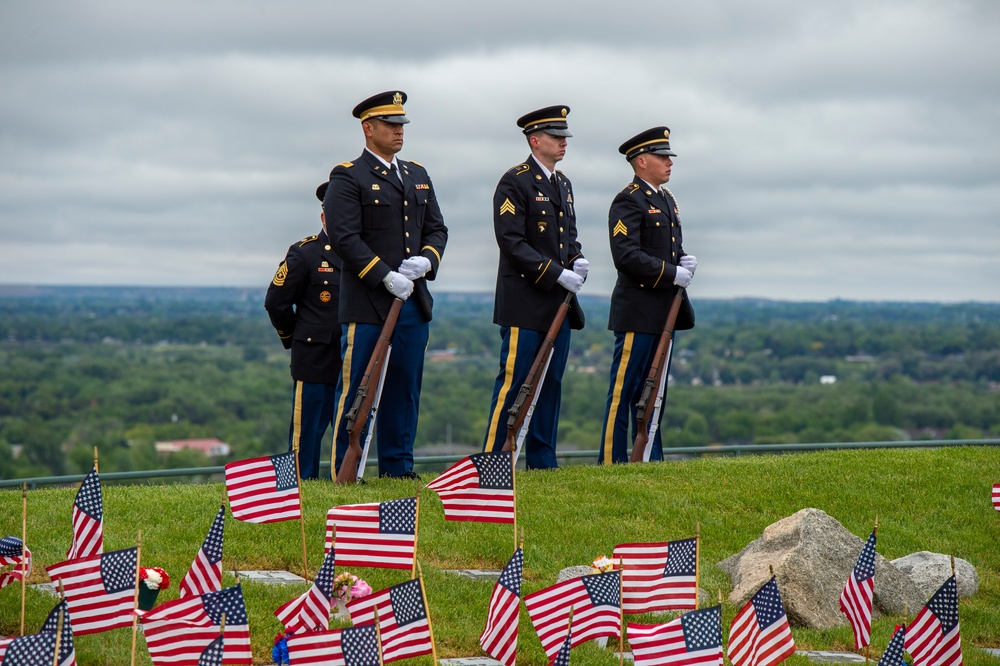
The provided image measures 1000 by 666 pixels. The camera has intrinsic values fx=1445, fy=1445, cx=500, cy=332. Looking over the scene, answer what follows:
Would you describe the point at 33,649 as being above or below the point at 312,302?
below

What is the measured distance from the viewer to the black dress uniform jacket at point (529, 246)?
11016 millimetres

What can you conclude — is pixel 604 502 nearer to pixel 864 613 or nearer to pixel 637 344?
pixel 637 344

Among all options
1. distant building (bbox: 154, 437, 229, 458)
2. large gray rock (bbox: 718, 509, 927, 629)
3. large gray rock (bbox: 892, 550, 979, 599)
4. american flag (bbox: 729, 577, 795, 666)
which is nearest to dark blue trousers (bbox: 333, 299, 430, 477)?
large gray rock (bbox: 718, 509, 927, 629)

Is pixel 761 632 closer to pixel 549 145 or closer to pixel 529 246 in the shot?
pixel 529 246

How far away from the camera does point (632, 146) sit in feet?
40.3

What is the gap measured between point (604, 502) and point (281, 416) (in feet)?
270

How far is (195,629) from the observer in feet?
19.4

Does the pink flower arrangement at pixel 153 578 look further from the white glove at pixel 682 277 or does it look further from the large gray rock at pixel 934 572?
the white glove at pixel 682 277

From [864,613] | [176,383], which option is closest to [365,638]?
[864,613]

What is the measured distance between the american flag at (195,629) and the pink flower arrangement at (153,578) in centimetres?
103

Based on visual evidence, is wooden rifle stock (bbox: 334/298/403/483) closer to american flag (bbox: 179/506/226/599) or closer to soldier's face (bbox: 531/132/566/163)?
soldier's face (bbox: 531/132/566/163)

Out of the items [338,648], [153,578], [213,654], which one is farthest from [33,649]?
[153,578]

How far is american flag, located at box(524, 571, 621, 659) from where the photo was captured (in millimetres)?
6293

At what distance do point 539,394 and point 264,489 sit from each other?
396 cm
